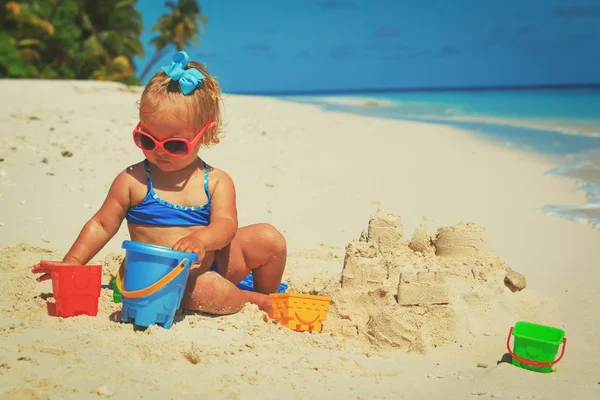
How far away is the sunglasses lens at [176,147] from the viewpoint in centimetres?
285

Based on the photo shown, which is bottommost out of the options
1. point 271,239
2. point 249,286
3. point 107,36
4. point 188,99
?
point 249,286

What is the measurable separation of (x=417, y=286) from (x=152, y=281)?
1138 millimetres

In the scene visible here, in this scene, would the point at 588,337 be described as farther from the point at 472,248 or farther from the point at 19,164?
the point at 19,164

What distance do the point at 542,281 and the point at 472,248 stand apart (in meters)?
0.86

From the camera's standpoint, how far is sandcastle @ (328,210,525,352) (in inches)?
112

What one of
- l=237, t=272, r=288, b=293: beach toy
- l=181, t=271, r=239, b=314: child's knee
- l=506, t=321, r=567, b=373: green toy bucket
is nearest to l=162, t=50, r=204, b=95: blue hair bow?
l=181, t=271, r=239, b=314: child's knee

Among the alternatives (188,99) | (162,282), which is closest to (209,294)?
(162,282)

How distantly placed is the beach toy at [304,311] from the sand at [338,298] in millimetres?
65

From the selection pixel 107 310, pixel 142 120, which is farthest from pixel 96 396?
pixel 142 120

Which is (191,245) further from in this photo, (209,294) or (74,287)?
(74,287)

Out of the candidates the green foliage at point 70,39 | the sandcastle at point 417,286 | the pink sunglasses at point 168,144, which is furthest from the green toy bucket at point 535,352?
the green foliage at point 70,39

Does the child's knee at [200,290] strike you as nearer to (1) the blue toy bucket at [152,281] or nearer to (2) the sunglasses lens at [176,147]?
(1) the blue toy bucket at [152,281]

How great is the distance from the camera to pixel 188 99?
2.90 m

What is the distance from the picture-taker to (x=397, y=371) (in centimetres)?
252
